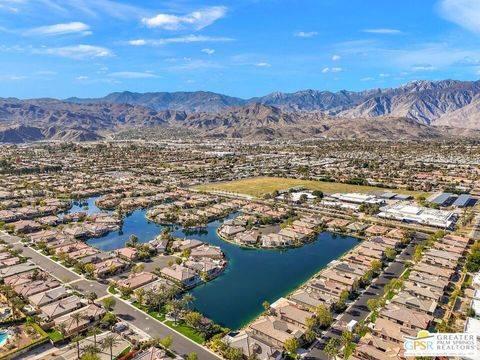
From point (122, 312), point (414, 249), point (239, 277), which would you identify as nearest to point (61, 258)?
point (122, 312)

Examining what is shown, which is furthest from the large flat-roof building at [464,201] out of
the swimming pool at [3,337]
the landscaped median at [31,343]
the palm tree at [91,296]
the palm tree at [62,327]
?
the swimming pool at [3,337]

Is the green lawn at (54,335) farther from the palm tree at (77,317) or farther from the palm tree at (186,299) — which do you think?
the palm tree at (186,299)

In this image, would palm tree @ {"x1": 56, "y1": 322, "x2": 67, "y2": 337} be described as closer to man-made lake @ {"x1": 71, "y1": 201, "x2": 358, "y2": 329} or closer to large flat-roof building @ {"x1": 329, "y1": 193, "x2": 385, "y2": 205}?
man-made lake @ {"x1": 71, "y1": 201, "x2": 358, "y2": 329}

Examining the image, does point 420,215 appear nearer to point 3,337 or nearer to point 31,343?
point 31,343

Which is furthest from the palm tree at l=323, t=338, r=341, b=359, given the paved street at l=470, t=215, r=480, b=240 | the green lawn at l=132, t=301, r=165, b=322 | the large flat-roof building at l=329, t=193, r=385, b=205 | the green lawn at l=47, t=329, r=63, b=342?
the large flat-roof building at l=329, t=193, r=385, b=205

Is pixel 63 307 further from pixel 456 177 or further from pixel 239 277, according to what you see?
pixel 456 177

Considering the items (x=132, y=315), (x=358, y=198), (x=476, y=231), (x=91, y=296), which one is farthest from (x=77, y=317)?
(x=358, y=198)
